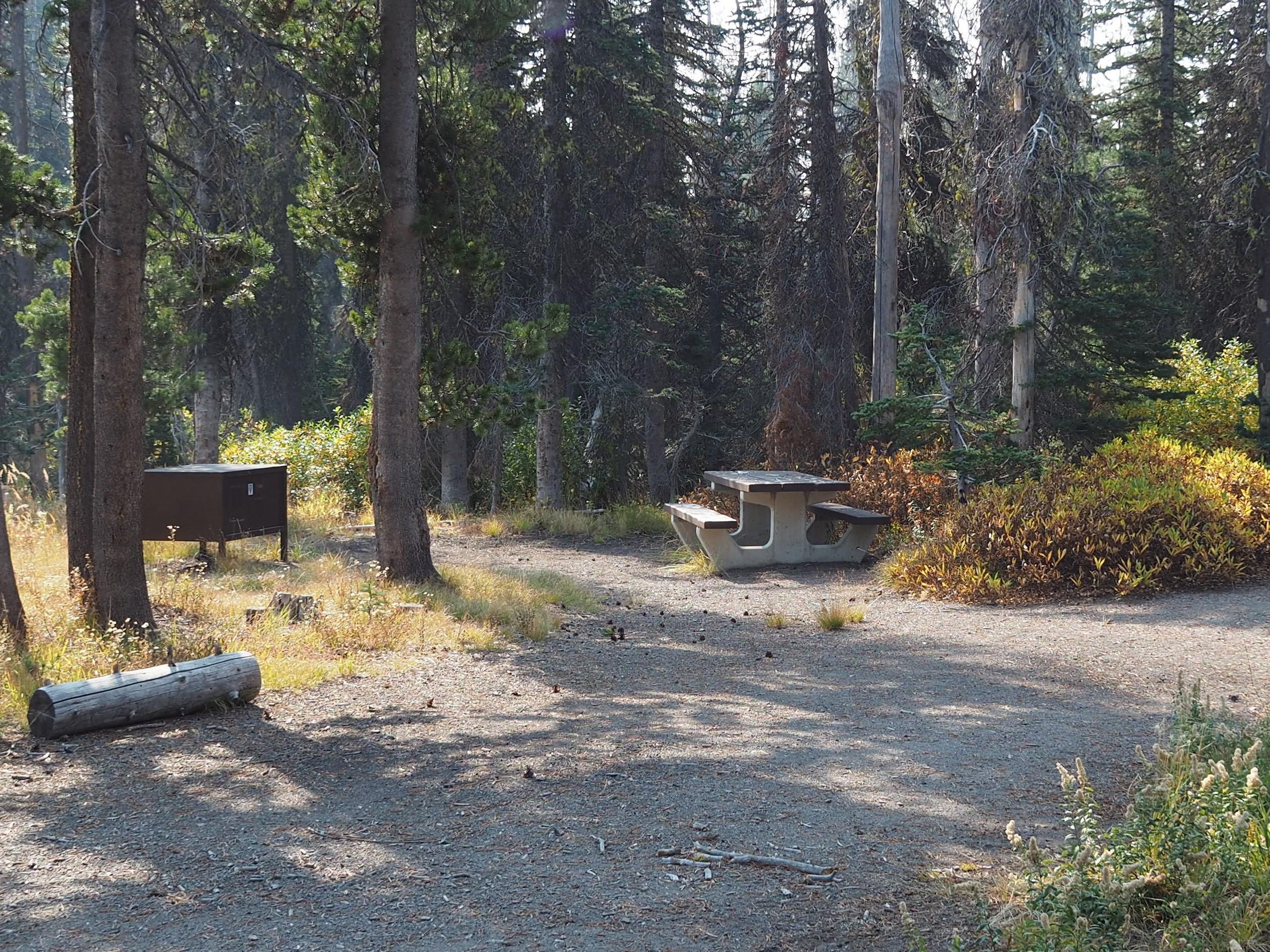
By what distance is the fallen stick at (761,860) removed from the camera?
4.07m

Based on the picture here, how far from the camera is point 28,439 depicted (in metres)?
30.1

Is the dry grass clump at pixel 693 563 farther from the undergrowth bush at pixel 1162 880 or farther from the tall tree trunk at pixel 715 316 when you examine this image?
the undergrowth bush at pixel 1162 880

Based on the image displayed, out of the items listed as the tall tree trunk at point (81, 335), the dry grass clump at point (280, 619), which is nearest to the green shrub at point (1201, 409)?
the dry grass clump at point (280, 619)

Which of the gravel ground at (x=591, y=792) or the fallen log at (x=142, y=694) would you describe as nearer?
the gravel ground at (x=591, y=792)

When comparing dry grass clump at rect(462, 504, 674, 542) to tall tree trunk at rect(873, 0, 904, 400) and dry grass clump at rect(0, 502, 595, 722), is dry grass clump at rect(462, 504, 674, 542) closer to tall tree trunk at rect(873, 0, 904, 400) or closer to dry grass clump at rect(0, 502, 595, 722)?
tall tree trunk at rect(873, 0, 904, 400)

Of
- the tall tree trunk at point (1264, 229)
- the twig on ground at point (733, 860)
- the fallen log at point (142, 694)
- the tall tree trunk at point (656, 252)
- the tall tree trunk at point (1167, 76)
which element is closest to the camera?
the twig on ground at point (733, 860)

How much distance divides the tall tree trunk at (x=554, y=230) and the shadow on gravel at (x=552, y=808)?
9.93 meters

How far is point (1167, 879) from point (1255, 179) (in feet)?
50.3

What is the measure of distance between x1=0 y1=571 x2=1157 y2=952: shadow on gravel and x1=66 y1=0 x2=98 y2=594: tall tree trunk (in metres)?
3.17

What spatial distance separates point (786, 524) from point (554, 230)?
6.73 metres

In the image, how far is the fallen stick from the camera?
407 cm

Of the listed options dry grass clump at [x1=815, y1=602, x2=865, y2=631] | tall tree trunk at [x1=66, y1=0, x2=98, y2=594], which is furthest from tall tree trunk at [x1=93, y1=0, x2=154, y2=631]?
dry grass clump at [x1=815, y1=602, x2=865, y2=631]

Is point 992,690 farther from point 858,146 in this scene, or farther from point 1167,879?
point 858,146

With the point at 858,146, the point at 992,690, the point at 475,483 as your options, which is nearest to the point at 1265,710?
the point at 992,690
